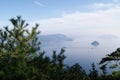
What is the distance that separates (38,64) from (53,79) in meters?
2.63

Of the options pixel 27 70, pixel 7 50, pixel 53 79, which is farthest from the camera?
pixel 7 50

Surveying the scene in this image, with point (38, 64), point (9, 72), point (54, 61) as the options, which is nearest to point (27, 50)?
point (54, 61)

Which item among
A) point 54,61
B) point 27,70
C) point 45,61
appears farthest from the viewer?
point 54,61

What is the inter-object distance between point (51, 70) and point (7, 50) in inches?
277

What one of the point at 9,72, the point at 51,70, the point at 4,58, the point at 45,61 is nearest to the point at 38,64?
the point at 45,61

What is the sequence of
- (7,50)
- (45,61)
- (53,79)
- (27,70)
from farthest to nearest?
(7,50), (45,61), (53,79), (27,70)

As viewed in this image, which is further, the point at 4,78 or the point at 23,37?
the point at 23,37

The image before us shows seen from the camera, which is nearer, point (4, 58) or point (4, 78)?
point (4, 78)

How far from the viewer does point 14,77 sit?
38.1 ft

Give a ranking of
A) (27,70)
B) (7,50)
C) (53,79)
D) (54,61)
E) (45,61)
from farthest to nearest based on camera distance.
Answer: (7,50) < (54,61) < (45,61) < (53,79) < (27,70)

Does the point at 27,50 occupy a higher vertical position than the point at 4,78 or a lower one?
higher

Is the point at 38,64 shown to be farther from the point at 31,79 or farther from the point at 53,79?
the point at 31,79

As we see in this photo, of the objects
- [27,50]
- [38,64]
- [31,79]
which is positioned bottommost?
[31,79]

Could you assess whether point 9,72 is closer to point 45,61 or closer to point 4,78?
point 4,78
